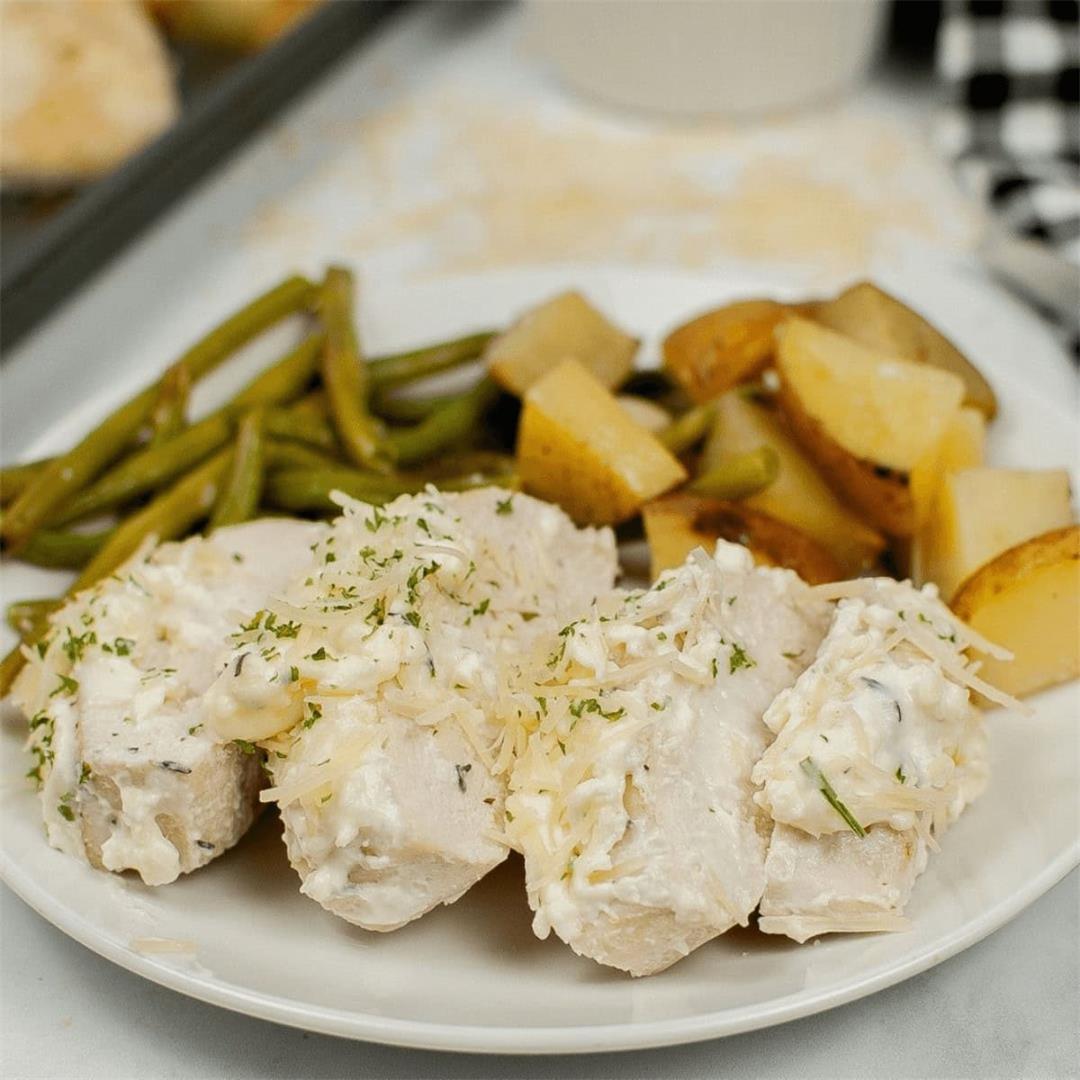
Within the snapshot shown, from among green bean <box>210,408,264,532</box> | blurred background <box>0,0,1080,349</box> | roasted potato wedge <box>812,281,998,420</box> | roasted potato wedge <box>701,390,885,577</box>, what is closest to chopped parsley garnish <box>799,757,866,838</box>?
roasted potato wedge <box>701,390,885,577</box>

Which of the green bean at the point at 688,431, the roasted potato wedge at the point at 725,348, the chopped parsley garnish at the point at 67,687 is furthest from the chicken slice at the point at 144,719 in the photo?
the roasted potato wedge at the point at 725,348

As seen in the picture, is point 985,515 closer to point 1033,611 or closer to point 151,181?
point 1033,611

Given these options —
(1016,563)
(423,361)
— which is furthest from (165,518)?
(1016,563)

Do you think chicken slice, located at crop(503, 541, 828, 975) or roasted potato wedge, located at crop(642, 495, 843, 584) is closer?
chicken slice, located at crop(503, 541, 828, 975)

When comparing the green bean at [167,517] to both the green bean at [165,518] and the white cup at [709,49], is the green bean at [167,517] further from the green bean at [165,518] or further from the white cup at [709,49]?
the white cup at [709,49]

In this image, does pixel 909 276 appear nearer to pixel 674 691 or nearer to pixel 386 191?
pixel 386 191

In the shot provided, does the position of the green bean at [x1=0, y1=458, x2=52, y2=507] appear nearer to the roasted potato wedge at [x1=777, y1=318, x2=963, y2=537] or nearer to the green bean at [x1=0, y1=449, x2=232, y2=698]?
the green bean at [x1=0, y1=449, x2=232, y2=698]
